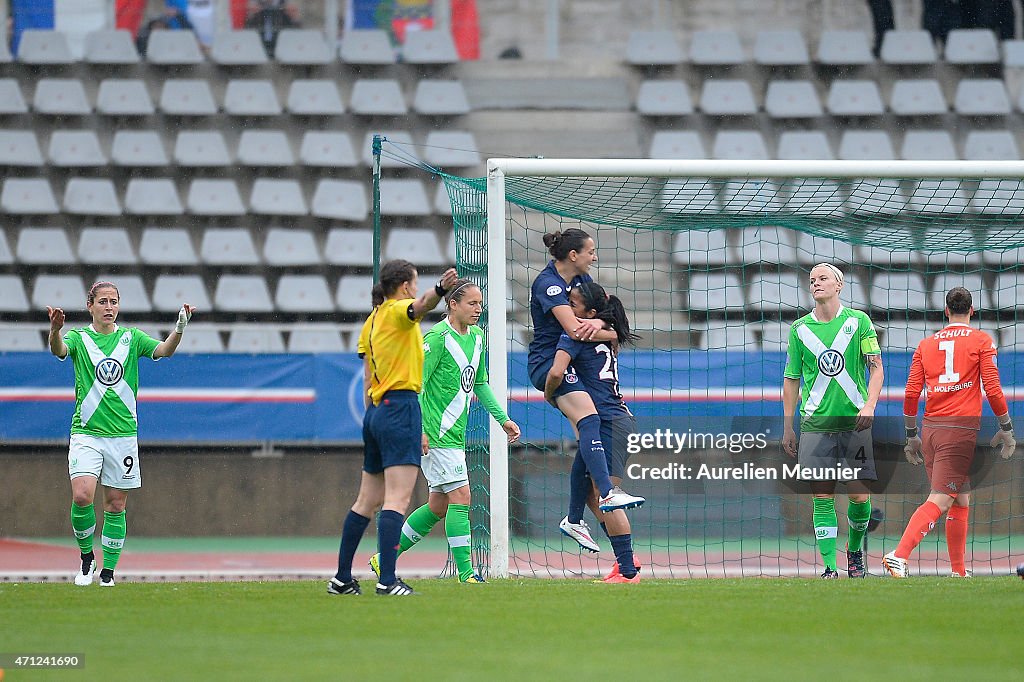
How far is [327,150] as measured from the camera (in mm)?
16094

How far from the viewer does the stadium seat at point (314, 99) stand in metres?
16.3

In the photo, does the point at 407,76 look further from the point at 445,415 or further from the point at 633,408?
the point at 445,415

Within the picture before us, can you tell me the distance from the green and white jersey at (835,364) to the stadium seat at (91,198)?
412 inches

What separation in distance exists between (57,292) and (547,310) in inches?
379

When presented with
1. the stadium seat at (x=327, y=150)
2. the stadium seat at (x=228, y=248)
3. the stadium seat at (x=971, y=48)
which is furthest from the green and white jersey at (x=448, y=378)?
the stadium seat at (x=971, y=48)

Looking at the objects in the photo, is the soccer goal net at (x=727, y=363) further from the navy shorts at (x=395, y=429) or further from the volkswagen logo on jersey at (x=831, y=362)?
the navy shorts at (x=395, y=429)

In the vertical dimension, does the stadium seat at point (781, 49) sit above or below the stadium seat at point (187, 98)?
above

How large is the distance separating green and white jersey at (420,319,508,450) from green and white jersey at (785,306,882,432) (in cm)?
208

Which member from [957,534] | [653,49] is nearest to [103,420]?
[957,534]

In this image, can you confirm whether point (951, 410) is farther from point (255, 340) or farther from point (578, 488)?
point (255, 340)

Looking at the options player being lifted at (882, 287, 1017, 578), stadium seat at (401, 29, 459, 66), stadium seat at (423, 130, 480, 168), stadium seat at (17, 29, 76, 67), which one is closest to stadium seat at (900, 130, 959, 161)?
stadium seat at (423, 130, 480, 168)

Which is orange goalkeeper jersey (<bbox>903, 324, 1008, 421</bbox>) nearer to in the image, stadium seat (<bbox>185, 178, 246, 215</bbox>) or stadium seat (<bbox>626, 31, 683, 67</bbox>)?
stadium seat (<bbox>626, 31, 683, 67</bbox>)

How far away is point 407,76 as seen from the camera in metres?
16.8

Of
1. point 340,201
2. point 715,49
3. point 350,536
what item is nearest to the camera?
point 350,536
